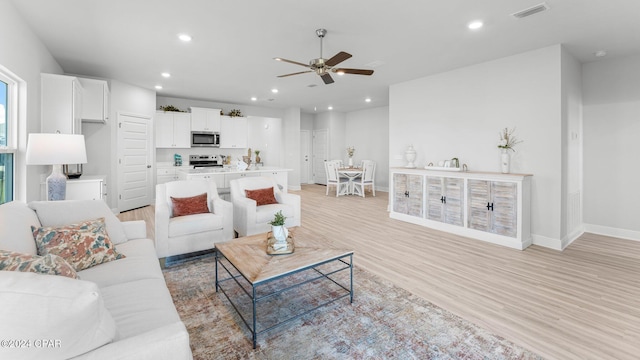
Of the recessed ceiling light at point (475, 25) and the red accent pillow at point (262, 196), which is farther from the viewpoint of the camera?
the red accent pillow at point (262, 196)

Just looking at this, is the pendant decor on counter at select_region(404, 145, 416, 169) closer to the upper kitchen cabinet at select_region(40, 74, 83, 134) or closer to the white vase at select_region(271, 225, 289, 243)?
the white vase at select_region(271, 225, 289, 243)

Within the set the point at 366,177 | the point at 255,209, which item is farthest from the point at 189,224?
the point at 366,177

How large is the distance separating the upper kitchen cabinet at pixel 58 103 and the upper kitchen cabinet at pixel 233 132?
4070 millimetres

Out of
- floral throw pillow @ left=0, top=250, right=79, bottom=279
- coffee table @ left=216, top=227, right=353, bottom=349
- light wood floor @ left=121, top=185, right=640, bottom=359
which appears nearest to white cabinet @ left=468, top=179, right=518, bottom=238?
light wood floor @ left=121, top=185, right=640, bottom=359

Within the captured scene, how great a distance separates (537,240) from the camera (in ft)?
13.2

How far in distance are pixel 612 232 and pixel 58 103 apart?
811 cm

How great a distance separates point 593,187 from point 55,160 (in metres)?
7.03

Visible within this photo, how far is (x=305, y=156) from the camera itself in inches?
433

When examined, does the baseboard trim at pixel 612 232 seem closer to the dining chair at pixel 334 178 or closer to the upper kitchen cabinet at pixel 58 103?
the dining chair at pixel 334 178

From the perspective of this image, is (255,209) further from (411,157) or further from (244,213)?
(411,157)

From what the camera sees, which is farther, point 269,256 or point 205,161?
point 205,161

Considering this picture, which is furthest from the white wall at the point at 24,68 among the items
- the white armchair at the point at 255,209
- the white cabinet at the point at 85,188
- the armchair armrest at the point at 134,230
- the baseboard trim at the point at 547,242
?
the baseboard trim at the point at 547,242

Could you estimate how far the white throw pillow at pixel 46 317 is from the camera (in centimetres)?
83

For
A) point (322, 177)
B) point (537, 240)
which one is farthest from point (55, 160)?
point (322, 177)
